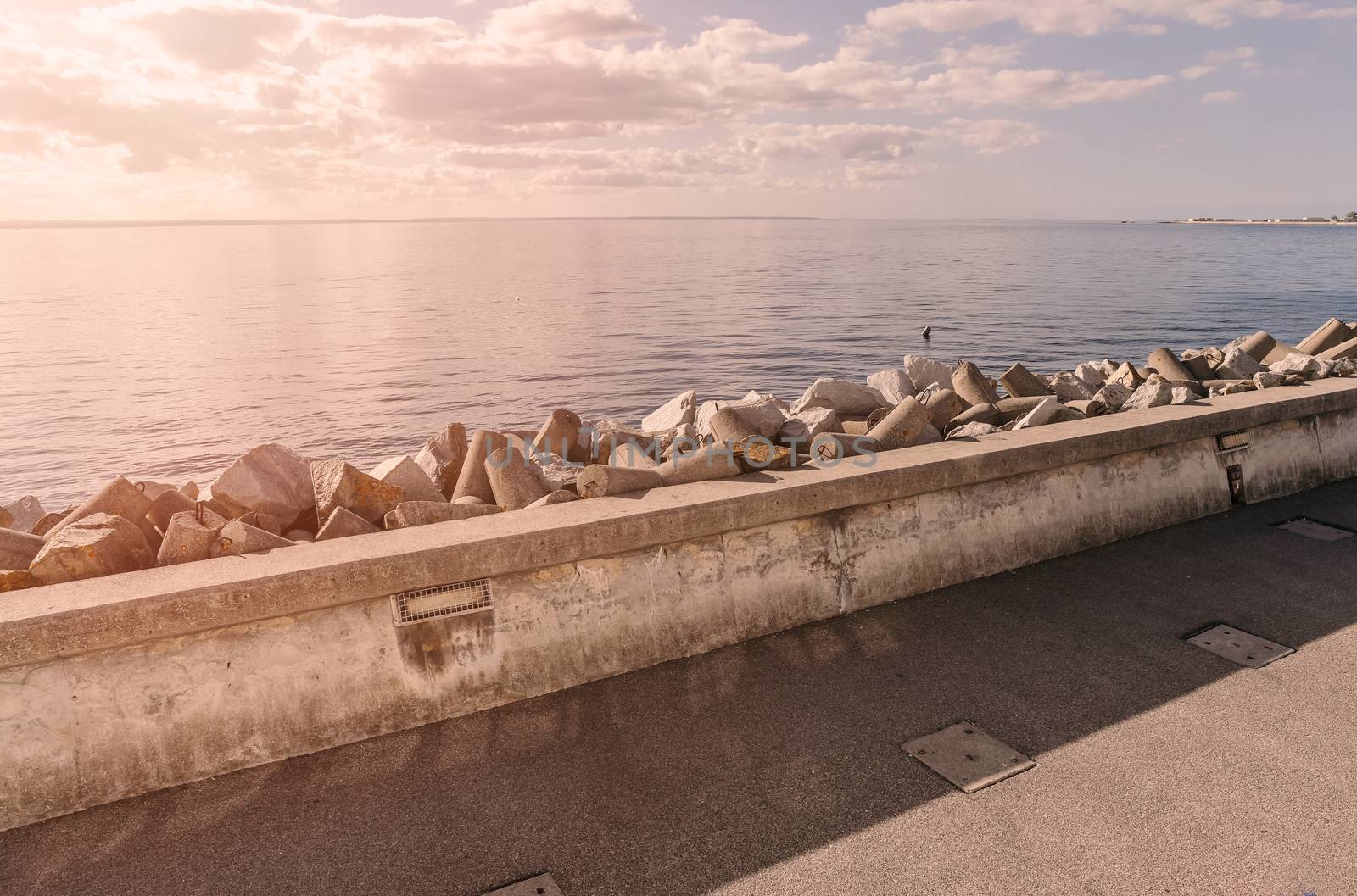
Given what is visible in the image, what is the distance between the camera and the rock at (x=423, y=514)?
197 inches

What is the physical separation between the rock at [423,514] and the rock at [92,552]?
1.23 metres

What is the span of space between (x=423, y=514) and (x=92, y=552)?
1.60 m

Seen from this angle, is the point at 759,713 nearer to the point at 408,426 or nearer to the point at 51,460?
the point at 408,426

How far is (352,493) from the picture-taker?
17.5 ft

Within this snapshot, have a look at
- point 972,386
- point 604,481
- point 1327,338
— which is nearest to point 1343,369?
point 1327,338

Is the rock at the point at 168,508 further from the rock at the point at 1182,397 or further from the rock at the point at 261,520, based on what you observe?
the rock at the point at 1182,397

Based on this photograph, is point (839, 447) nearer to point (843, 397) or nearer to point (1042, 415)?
point (1042, 415)

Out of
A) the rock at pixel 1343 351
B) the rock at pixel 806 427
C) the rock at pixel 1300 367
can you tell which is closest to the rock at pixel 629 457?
the rock at pixel 806 427

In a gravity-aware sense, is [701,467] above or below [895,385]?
above

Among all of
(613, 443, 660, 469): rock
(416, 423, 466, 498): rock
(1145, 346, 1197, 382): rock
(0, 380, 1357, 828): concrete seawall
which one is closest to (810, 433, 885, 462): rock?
(0, 380, 1357, 828): concrete seawall

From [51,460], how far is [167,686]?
19.5m

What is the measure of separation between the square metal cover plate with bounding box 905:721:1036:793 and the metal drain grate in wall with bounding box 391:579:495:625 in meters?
2.17

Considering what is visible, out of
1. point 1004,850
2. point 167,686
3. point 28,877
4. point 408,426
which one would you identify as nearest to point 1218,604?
point 1004,850

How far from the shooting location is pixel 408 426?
2100cm
